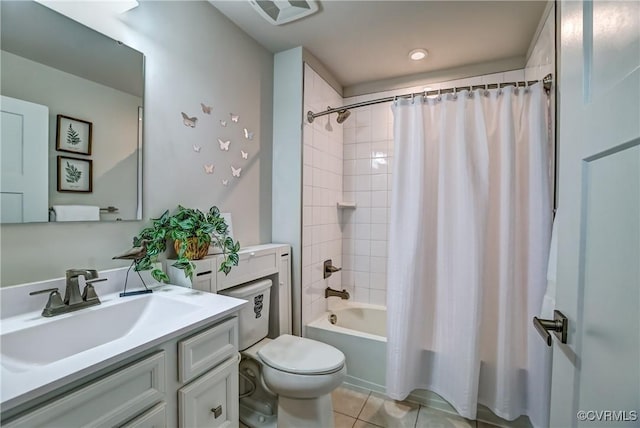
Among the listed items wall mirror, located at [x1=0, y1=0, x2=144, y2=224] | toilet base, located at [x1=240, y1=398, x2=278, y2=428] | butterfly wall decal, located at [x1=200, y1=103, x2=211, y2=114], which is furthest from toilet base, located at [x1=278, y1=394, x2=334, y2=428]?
butterfly wall decal, located at [x1=200, y1=103, x2=211, y2=114]

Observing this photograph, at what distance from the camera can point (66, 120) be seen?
1.05 meters

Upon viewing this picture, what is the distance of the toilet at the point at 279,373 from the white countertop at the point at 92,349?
50 cm

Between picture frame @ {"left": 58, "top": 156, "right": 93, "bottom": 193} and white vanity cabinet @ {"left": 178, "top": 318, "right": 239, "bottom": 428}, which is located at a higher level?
picture frame @ {"left": 58, "top": 156, "right": 93, "bottom": 193}

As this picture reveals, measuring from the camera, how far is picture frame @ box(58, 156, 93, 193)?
1.04 m

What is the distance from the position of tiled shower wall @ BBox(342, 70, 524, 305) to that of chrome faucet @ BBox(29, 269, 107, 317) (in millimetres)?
2041

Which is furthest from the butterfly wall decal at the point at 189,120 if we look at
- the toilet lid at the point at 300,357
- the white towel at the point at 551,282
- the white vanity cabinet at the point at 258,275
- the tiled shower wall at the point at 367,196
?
the white towel at the point at 551,282

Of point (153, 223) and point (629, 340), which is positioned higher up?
point (153, 223)

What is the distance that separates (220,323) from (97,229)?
67 cm

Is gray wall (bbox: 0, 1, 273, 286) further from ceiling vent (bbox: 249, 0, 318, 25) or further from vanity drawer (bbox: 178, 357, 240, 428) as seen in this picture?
vanity drawer (bbox: 178, 357, 240, 428)

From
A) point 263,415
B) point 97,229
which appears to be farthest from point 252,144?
point 263,415

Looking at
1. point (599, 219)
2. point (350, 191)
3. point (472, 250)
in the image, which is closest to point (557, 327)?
point (599, 219)

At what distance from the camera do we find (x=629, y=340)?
466 millimetres

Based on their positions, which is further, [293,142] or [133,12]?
[293,142]

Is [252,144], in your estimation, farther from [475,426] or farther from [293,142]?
[475,426]
